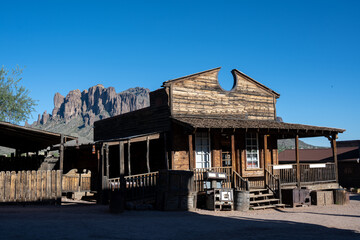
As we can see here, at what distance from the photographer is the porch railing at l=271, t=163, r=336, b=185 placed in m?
18.0

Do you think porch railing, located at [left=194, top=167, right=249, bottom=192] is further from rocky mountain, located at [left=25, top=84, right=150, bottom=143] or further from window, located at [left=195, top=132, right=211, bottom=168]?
rocky mountain, located at [left=25, top=84, right=150, bottom=143]

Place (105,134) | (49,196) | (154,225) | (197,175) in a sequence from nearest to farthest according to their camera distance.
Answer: (154,225) < (49,196) < (197,175) < (105,134)

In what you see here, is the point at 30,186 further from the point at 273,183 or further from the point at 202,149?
the point at 273,183

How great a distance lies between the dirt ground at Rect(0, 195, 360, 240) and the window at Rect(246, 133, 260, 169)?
5063 mm

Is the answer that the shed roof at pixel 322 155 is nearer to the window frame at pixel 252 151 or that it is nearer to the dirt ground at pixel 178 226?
the window frame at pixel 252 151

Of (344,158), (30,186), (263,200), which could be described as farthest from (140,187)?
(344,158)

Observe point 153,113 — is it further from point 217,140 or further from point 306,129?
point 306,129

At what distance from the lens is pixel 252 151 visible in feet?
60.6

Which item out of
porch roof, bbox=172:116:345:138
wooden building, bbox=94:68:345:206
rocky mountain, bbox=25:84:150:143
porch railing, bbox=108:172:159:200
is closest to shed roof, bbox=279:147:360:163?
porch roof, bbox=172:116:345:138

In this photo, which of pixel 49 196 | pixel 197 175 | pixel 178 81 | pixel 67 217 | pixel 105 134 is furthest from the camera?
pixel 105 134

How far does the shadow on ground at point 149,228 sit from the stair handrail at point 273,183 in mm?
4681

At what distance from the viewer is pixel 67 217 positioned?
1054 cm

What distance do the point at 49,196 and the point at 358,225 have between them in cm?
1105

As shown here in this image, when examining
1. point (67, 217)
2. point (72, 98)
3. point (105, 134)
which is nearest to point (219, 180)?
point (67, 217)
